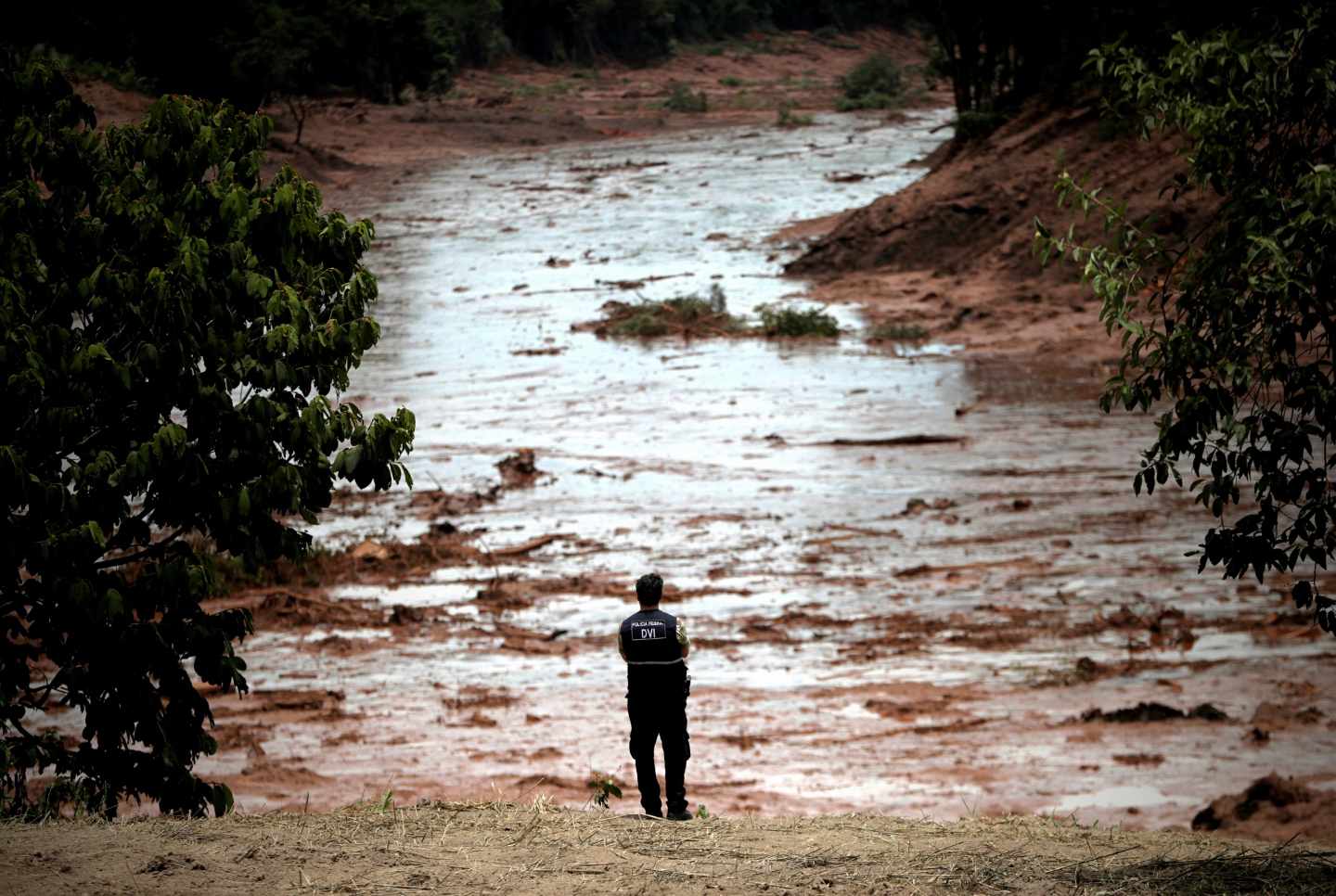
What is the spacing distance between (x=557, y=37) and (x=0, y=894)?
9101cm

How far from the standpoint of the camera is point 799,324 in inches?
1105

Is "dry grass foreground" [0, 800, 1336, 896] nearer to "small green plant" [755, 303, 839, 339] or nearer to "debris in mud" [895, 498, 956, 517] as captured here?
"debris in mud" [895, 498, 956, 517]

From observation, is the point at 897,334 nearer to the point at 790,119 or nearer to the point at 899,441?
the point at 899,441

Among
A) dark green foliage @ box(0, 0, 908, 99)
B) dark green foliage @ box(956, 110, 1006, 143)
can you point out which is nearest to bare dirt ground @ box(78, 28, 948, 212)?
dark green foliage @ box(0, 0, 908, 99)

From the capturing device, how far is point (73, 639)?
7.57 metres

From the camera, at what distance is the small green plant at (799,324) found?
2778 cm

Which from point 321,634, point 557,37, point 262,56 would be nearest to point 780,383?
point 321,634

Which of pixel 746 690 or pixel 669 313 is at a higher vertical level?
pixel 669 313

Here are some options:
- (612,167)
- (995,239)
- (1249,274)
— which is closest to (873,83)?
(612,167)

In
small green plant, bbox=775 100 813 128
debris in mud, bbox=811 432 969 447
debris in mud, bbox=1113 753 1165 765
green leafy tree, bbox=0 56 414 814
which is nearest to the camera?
green leafy tree, bbox=0 56 414 814

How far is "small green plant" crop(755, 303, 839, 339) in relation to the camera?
27.8 m

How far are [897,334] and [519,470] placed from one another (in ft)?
33.8

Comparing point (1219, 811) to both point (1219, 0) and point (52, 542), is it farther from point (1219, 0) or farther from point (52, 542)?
point (1219, 0)

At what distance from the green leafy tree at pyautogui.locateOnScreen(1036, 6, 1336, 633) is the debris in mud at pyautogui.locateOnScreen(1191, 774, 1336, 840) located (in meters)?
2.97
